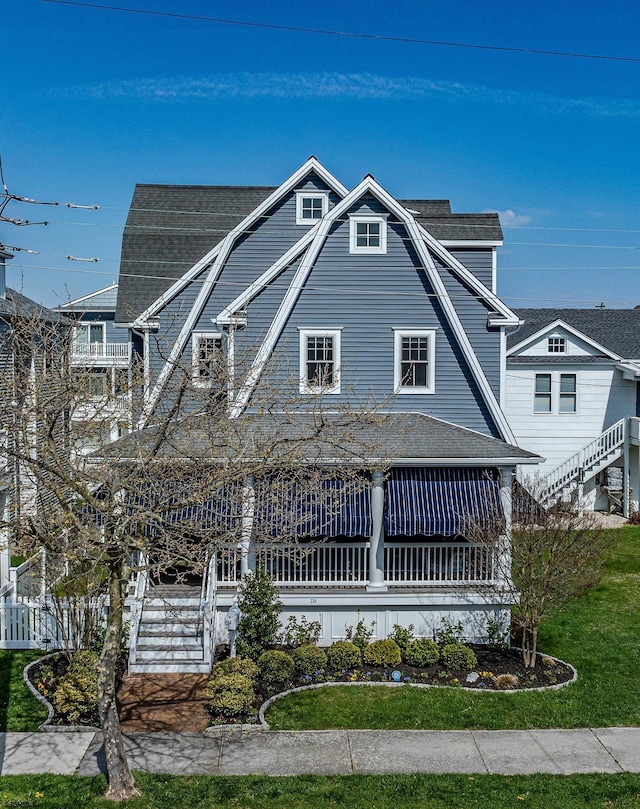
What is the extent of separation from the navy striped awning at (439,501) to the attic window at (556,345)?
13.3 m

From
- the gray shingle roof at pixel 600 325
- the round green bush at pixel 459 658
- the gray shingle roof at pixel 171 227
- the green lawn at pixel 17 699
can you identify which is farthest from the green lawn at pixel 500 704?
the gray shingle roof at pixel 600 325

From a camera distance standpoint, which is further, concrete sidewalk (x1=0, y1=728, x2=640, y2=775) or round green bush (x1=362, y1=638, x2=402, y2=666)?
round green bush (x1=362, y1=638, x2=402, y2=666)

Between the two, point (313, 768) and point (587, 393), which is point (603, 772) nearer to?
point (313, 768)

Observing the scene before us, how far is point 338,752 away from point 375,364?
894cm

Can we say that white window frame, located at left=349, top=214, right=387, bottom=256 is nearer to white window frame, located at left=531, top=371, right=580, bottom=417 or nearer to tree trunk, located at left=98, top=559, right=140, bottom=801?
tree trunk, located at left=98, top=559, right=140, bottom=801

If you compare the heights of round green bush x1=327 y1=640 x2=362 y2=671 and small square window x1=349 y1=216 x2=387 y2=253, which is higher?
small square window x1=349 y1=216 x2=387 y2=253

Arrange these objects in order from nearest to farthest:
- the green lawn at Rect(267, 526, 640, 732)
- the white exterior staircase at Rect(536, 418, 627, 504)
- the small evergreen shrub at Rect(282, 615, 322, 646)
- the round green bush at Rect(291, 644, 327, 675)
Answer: the green lawn at Rect(267, 526, 640, 732)
the round green bush at Rect(291, 644, 327, 675)
the small evergreen shrub at Rect(282, 615, 322, 646)
the white exterior staircase at Rect(536, 418, 627, 504)

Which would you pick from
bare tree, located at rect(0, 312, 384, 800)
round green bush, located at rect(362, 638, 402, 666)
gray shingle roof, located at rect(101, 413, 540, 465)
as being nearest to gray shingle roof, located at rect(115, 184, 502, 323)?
gray shingle roof, located at rect(101, 413, 540, 465)

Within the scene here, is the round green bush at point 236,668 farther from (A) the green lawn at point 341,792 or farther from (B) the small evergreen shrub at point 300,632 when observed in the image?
(A) the green lawn at point 341,792

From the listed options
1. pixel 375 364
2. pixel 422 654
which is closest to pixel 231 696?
pixel 422 654

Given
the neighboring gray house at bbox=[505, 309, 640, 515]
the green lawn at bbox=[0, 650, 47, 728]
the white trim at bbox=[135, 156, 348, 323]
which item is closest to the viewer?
the green lawn at bbox=[0, 650, 47, 728]

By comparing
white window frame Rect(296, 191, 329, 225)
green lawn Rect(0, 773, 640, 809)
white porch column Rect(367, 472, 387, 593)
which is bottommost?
green lawn Rect(0, 773, 640, 809)

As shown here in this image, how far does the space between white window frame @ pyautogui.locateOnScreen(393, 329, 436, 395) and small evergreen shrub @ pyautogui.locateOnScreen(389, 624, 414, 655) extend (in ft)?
17.3

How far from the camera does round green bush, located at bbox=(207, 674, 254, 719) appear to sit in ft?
39.8
